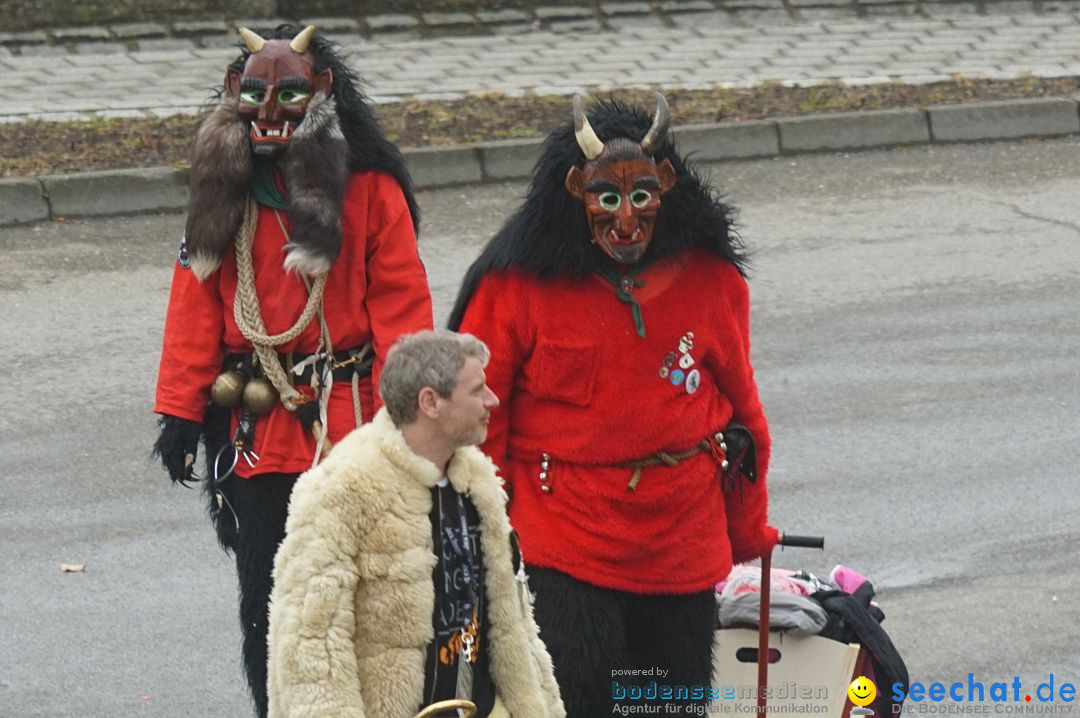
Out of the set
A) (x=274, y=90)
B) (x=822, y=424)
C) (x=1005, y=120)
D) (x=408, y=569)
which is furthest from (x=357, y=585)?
(x=1005, y=120)

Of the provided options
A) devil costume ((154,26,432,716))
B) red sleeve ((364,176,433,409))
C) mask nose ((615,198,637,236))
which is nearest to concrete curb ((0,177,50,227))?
devil costume ((154,26,432,716))

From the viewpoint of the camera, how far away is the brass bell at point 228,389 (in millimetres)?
4848

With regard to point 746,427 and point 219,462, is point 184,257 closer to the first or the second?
point 219,462

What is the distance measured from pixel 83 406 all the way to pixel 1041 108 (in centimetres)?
781

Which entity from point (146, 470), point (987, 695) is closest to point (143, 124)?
point (146, 470)

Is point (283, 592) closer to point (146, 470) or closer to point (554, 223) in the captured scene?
point (554, 223)

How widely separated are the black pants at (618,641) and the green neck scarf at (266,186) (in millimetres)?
1219

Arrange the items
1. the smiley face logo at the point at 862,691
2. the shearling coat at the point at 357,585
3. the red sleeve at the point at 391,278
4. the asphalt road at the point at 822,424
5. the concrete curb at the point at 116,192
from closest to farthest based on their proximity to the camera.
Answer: the shearling coat at the point at 357,585
the red sleeve at the point at 391,278
the smiley face logo at the point at 862,691
the asphalt road at the point at 822,424
the concrete curb at the point at 116,192

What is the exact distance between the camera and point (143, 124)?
12.5m

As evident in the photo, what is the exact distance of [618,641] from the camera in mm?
4668

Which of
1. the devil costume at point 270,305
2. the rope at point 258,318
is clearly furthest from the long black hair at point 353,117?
the rope at point 258,318

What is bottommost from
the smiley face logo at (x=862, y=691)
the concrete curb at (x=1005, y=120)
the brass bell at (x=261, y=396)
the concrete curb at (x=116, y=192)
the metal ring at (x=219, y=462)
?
the concrete curb at (x=1005, y=120)

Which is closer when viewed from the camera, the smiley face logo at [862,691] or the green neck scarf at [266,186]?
the green neck scarf at [266,186]

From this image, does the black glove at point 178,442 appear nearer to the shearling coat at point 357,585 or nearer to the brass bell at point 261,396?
the brass bell at point 261,396
